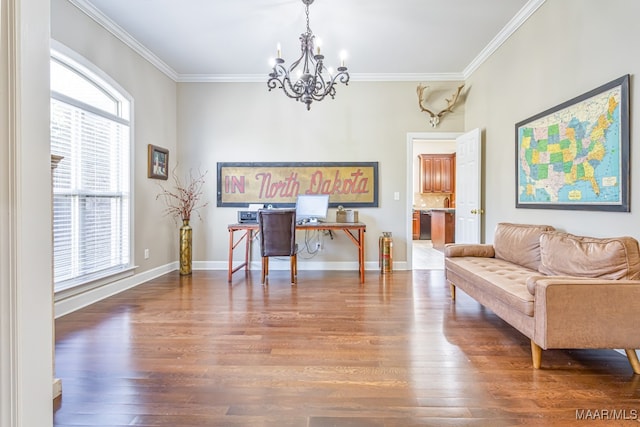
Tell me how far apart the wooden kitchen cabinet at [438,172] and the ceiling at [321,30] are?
4.10 m

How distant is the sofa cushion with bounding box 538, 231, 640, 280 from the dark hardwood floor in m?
0.55

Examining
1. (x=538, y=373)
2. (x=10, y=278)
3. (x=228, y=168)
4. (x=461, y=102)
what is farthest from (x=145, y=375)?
(x=461, y=102)

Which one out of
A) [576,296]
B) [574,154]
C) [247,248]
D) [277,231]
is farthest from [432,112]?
[576,296]

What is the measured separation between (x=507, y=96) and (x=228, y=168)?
3.70 metres

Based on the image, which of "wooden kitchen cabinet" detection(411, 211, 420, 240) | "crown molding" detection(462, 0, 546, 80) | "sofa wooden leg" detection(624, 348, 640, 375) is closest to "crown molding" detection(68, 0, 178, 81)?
"crown molding" detection(462, 0, 546, 80)

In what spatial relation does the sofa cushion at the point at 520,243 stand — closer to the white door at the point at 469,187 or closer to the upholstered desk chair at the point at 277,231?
the white door at the point at 469,187

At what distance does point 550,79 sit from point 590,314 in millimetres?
2101

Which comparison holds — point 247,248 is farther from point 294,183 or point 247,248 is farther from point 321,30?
point 321,30

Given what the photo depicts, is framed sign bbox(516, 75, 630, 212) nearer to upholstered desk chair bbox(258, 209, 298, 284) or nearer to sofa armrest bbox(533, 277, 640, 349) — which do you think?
sofa armrest bbox(533, 277, 640, 349)

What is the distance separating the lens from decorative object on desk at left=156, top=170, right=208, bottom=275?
4.41m

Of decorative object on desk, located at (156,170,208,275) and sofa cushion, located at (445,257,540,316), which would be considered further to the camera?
decorative object on desk, located at (156,170,208,275)

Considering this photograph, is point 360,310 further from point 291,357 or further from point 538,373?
point 538,373

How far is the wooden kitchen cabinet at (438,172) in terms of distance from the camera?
28.0ft

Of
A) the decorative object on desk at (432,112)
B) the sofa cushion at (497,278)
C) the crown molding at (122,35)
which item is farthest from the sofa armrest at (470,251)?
the crown molding at (122,35)
